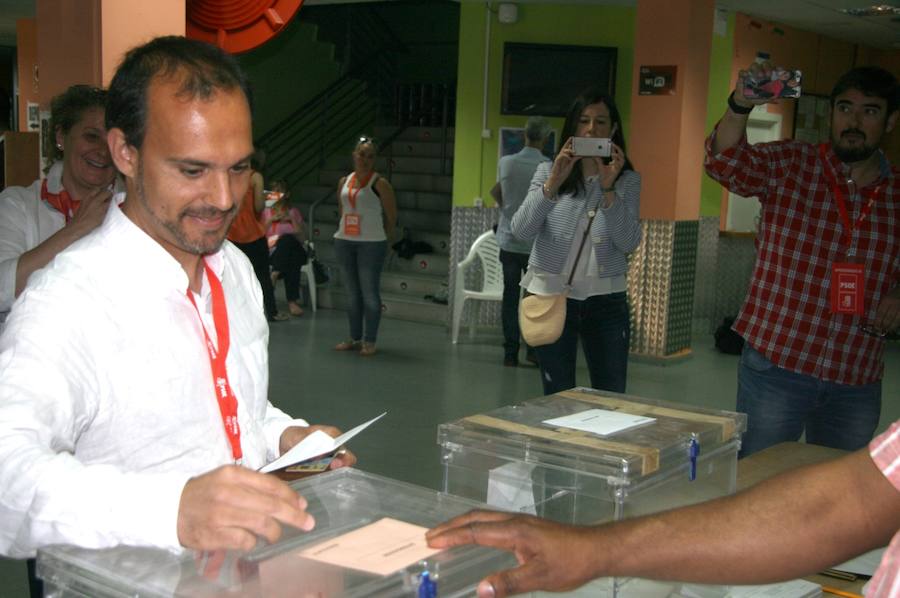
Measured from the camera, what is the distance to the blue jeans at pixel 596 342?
389 cm

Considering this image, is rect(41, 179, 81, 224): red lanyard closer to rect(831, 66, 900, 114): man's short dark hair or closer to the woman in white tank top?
rect(831, 66, 900, 114): man's short dark hair

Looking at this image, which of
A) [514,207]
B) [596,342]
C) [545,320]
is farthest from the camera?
[514,207]

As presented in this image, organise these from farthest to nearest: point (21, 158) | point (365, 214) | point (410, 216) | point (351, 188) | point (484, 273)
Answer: point (410, 216), point (484, 273), point (351, 188), point (365, 214), point (21, 158)

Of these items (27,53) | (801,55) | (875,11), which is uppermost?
(875,11)

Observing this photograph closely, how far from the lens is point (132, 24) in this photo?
13.8 feet

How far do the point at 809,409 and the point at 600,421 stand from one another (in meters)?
1.39

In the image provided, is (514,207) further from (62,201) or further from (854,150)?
(62,201)

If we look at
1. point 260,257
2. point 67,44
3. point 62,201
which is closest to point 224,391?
point 62,201

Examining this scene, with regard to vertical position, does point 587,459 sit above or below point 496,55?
below

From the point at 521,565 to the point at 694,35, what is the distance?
751 cm

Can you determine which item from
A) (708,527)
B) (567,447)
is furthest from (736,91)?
(708,527)

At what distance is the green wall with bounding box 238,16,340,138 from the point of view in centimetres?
1402

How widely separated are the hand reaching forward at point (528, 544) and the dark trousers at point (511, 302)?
6.40 meters

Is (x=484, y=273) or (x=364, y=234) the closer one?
(x=364, y=234)
